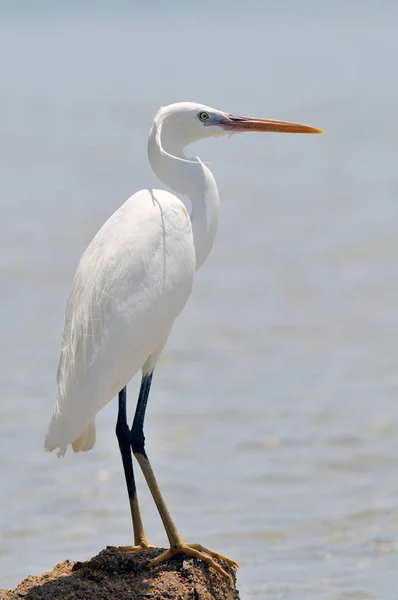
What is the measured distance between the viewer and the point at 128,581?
4.30m

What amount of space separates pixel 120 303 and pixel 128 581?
3.26ft

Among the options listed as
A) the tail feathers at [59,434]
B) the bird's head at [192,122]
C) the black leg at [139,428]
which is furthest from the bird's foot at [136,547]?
the bird's head at [192,122]

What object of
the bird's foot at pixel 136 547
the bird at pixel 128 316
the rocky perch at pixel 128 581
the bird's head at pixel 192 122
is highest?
the bird's head at pixel 192 122

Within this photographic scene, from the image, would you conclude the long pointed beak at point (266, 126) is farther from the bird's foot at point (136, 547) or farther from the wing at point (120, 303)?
the bird's foot at point (136, 547)

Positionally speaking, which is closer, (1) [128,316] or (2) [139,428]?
(1) [128,316]

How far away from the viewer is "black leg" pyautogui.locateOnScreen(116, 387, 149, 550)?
15.3 feet

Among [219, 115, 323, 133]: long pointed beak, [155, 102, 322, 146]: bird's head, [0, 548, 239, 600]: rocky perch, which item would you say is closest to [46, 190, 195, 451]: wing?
[155, 102, 322, 146]: bird's head

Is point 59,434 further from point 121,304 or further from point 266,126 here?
point 266,126

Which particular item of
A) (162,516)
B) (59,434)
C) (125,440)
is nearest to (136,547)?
(162,516)

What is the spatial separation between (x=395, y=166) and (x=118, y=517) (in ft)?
32.4

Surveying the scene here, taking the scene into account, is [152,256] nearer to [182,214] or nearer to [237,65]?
[182,214]

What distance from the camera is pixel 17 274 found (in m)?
11.0

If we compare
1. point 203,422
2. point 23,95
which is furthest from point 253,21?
point 203,422

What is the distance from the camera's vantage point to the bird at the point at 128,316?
4.36 meters
